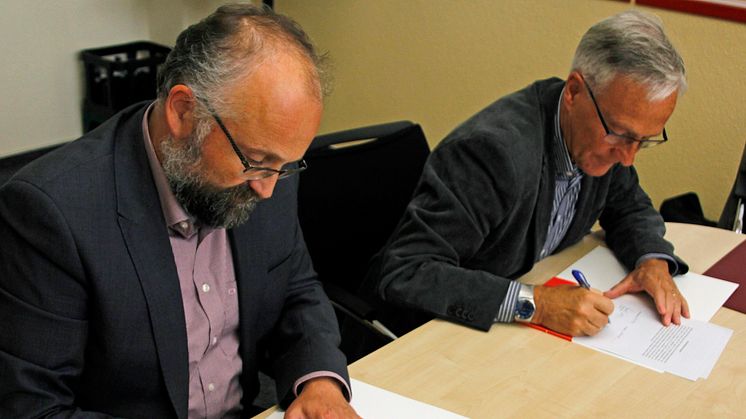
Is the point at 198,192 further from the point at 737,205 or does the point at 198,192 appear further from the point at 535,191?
the point at 737,205

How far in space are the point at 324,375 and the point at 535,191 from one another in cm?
72

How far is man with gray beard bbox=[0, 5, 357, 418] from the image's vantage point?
1207 mm

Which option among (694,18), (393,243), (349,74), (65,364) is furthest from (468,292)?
(349,74)

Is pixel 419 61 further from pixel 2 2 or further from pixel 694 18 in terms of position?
pixel 2 2

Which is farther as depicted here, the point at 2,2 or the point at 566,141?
the point at 2,2

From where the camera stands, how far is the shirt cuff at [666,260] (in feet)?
6.50

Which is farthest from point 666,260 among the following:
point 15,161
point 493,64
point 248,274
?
point 15,161

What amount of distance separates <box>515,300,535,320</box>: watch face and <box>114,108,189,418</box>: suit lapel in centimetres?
69

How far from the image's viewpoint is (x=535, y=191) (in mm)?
1882

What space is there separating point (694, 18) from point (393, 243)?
167cm

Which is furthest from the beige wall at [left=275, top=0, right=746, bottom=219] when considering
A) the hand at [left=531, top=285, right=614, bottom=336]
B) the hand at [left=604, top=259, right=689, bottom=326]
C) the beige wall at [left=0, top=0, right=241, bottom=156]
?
the hand at [left=531, top=285, right=614, bottom=336]

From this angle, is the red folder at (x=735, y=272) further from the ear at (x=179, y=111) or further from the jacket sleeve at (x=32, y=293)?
the jacket sleeve at (x=32, y=293)

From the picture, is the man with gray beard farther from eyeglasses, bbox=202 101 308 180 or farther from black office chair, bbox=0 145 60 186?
black office chair, bbox=0 145 60 186

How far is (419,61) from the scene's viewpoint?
12.2ft
